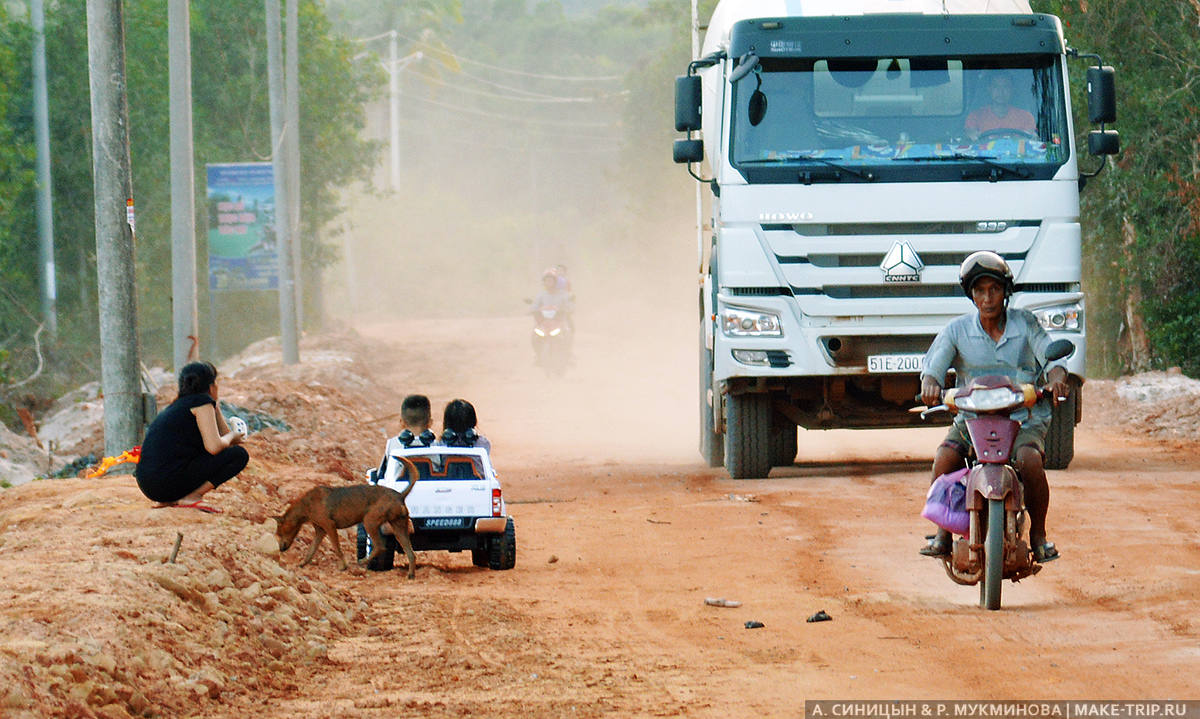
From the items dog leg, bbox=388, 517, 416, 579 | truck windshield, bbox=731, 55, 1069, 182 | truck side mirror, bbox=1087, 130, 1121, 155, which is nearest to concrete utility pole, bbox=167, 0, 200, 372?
truck windshield, bbox=731, 55, 1069, 182

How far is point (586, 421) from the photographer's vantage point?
23.4 metres

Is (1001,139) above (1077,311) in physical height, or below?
above

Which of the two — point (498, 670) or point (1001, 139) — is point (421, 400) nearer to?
point (498, 670)

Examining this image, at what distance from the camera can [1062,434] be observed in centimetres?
1415

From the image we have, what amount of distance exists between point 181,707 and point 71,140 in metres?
32.4

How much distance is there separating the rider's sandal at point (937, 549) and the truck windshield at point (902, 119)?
5265 mm

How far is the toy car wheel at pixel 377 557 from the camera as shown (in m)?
9.88

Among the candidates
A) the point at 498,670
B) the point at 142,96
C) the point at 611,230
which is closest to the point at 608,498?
the point at 498,670

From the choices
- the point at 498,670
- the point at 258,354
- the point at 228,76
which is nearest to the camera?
the point at 498,670

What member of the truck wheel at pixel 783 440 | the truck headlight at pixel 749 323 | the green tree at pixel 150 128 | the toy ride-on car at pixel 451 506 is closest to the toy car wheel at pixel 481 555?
the toy ride-on car at pixel 451 506

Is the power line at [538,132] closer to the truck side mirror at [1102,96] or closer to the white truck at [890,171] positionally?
the white truck at [890,171]

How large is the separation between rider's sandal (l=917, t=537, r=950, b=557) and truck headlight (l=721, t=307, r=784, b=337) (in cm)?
519

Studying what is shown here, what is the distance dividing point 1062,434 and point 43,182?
2244 centimetres

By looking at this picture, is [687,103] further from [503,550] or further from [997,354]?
[997,354]
